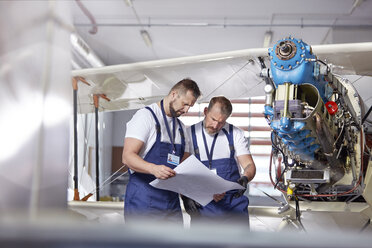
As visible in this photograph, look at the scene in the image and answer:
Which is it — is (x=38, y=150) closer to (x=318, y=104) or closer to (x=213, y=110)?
(x=318, y=104)

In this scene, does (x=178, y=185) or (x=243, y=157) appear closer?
(x=178, y=185)

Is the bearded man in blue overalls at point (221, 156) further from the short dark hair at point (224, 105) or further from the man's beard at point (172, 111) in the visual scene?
the man's beard at point (172, 111)

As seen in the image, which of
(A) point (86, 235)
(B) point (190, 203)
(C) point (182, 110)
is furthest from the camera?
(B) point (190, 203)

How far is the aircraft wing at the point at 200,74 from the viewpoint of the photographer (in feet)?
10.8

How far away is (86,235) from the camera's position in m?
0.27

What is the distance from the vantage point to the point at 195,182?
1.98m

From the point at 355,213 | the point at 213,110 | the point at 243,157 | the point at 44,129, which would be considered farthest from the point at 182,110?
the point at 44,129

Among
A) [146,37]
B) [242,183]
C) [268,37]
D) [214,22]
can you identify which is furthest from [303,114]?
[146,37]

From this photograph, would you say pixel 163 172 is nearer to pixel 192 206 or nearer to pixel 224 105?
pixel 192 206

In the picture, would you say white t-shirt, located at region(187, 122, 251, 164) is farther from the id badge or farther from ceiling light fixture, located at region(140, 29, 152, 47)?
ceiling light fixture, located at region(140, 29, 152, 47)

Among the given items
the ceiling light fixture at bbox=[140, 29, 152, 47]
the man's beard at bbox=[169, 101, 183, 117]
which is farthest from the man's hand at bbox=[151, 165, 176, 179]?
the ceiling light fixture at bbox=[140, 29, 152, 47]

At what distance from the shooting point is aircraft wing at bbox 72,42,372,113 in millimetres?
3291

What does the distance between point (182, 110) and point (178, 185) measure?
40 centimetres

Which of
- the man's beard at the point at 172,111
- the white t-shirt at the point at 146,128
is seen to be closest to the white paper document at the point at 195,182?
the white t-shirt at the point at 146,128
